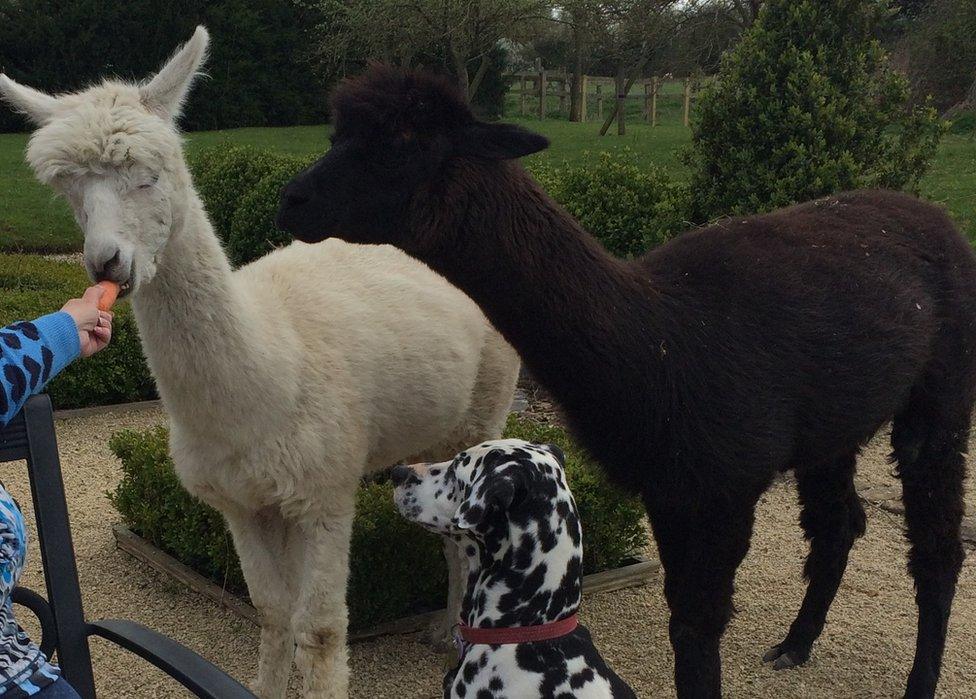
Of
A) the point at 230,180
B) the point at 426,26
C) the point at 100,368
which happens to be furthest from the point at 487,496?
the point at 426,26

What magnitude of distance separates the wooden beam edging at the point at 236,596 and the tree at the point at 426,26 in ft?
65.6

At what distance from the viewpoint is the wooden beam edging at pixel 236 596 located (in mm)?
4801

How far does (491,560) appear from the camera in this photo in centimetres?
294

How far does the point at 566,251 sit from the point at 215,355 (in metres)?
A: 1.21

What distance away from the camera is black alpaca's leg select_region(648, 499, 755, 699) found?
3.35 m

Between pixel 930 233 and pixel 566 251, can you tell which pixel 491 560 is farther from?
pixel 930 233

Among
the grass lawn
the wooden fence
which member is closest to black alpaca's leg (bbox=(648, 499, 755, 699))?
the grass lawn

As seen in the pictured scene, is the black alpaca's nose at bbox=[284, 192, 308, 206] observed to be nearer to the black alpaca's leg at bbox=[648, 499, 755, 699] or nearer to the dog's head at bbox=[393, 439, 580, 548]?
the dog's head at bbox=[393, 439, 580, 548]

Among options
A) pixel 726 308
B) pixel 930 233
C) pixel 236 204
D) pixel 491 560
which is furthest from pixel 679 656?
pixel 236 204

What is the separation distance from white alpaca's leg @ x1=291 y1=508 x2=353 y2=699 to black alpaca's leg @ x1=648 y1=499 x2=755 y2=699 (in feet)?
3.61

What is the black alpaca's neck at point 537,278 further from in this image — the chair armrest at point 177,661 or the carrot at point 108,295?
the chair armrest at point 177,661

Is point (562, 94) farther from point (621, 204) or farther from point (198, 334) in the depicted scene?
point (198, 334)

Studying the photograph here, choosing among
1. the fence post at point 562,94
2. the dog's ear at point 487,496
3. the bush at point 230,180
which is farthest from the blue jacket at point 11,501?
the fence post at point 562,94

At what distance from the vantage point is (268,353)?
357cm
